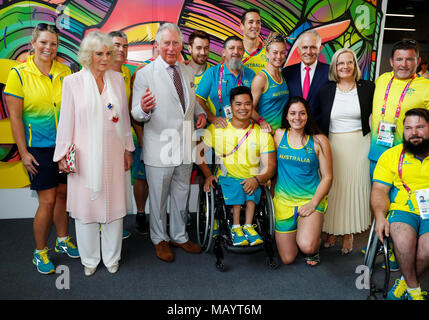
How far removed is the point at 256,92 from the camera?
295 centimetres

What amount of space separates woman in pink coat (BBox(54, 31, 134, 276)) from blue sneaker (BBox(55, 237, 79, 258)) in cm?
36

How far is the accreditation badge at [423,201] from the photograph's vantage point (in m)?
2.19

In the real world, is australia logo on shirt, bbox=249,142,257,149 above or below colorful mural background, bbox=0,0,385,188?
→ below

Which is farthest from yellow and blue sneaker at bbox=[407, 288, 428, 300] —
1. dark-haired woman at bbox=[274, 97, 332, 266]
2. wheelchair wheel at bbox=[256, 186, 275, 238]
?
wheelchair wheel at bbox=[256, 186, 275, 238]

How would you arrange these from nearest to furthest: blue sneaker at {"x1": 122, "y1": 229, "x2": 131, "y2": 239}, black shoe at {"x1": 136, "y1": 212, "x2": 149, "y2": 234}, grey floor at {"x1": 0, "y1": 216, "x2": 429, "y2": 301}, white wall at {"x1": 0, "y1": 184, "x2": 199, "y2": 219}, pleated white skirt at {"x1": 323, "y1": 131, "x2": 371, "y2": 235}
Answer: grey floor at {"x1": 0, "y1": 216, "x2": 429, "y2": 301}
pleated white skirt at {"x1": 323, "y1": 131, "x2": 371, "y2": 235}
blue sneaker at {"x1": 122, "y1": 229, "x2": 131, "y2": 239}
black shoe at {"x1": 136, "y1": 212, "x2": 149, "y2": 234}
white wall at {"x1": 0, "y1": 184, "x2": 199, "y2": 219}

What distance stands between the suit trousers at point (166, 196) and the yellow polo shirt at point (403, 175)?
5.00ft

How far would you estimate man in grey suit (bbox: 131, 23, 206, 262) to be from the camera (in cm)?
261

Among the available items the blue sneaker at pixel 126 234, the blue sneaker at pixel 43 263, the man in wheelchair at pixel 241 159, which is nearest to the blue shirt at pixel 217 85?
the man in wheelchair at pixel 241 159

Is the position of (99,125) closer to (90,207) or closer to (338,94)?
(90,207)

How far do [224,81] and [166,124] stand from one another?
71cm

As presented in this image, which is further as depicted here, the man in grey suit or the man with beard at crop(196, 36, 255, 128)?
the man with beard at crop(196, 36, 255, 128)

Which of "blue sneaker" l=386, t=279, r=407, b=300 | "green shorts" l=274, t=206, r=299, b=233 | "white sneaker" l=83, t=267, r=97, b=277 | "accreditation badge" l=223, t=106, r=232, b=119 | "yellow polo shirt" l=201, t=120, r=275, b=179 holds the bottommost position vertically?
"white sneaker" l=83, t=267, r=97, b=277

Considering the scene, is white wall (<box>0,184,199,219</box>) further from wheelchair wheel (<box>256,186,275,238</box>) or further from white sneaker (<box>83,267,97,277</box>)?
wheelchair wheel (<box>256,186,275,238</box>)

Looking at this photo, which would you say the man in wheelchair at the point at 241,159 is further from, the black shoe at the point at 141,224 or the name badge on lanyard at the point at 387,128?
the black shoe at the point at 141,224
